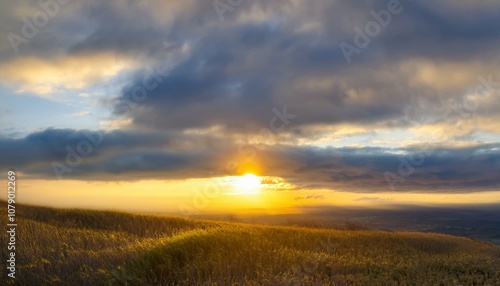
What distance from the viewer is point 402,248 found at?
1105 inches

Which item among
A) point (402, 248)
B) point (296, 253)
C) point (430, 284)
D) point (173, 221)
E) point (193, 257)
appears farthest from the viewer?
point (173, 221)

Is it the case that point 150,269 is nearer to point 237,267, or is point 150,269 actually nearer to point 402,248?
point 237,267

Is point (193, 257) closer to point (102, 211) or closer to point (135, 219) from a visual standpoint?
point (135, 219)

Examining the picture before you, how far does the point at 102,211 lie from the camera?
98.6 feet

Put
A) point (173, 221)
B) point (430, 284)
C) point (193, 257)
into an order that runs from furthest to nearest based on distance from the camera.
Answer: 1. point (173, 221)
2. point (193, 257)
3. point (430, 284)

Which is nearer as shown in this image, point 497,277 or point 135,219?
point 497,277

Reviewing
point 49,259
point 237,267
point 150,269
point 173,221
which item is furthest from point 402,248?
point 49,259

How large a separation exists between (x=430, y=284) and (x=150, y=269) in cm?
866

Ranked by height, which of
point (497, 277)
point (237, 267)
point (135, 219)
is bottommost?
point (497, 277)

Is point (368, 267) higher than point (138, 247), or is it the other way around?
point (138, 247)

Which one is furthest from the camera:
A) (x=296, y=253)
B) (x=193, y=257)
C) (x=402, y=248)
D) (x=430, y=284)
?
(x=402, y=248)

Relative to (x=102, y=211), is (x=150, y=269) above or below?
below

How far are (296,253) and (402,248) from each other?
39.7 feet

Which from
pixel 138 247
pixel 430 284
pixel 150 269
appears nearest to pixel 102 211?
pixel 138 247
